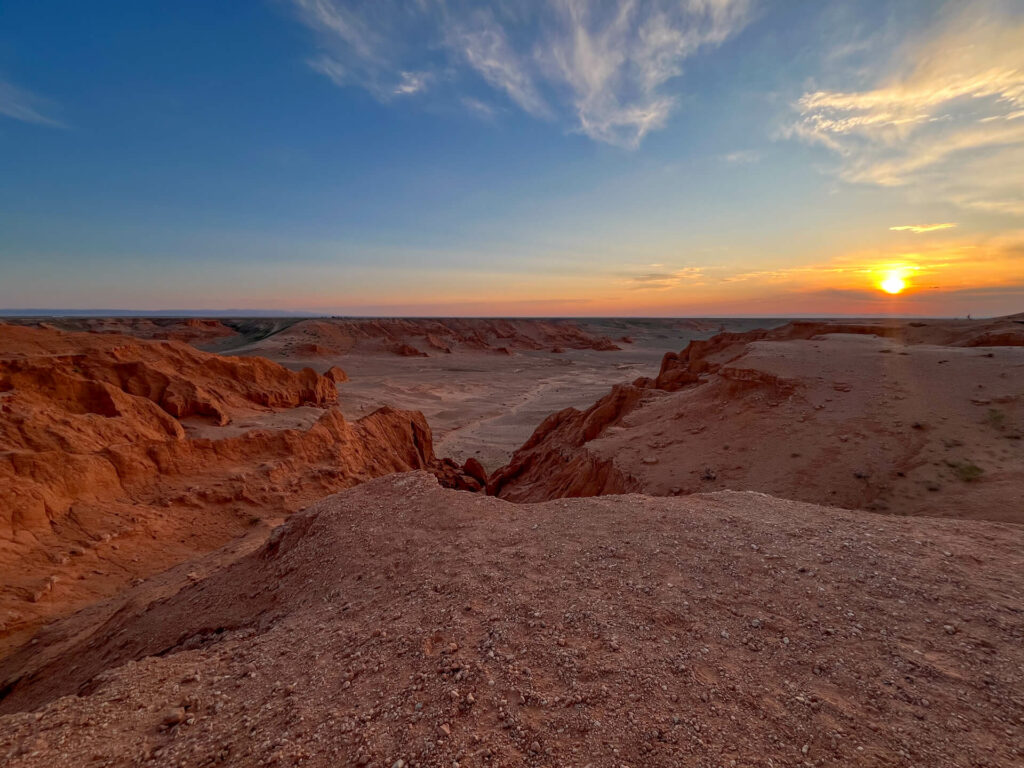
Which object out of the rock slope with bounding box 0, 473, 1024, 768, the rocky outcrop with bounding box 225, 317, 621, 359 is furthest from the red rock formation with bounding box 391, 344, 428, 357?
the rock slope with bounding box 0, 473, 1024, 768

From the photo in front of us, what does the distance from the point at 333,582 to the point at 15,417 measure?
1063 cm

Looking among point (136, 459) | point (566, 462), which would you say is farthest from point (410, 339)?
point (136, 459)

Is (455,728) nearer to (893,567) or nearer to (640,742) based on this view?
(640,742)

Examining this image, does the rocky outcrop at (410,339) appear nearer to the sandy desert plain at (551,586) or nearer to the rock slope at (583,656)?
the sandy desert plain at (551,586)

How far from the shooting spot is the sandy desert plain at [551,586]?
3027 millimetres

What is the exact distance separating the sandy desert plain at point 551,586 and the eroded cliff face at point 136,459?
7cm

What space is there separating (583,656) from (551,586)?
1.01m

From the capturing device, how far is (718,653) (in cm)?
357

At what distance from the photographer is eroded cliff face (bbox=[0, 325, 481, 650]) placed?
891cm

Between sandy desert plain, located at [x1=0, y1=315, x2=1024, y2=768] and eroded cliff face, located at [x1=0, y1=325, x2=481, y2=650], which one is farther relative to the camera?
eroded cliff face, located at [x1=0, y1=325, x2=481, y2=650]

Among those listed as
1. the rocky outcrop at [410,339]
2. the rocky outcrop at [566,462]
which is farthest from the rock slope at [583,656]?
the rocky outcrop at [410,339]

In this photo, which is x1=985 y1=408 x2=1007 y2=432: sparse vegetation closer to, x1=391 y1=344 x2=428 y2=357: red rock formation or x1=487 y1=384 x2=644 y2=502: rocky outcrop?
x1=487 y1=384 x2=644 y2=502: rocky outcrop

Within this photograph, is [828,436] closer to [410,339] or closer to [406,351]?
[406,351]

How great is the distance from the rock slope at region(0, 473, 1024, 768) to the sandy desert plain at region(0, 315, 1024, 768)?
24 mm
